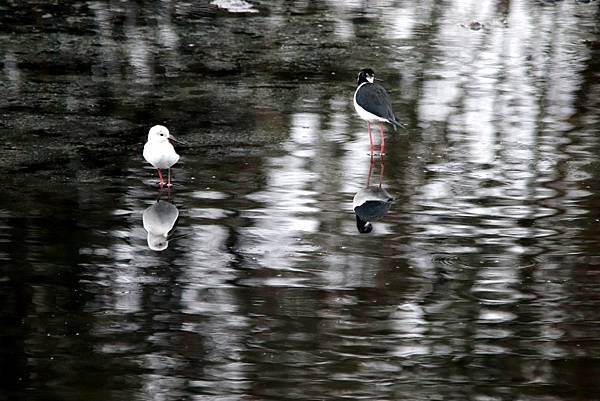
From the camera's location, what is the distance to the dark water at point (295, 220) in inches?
275

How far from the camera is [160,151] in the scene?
10.5 m

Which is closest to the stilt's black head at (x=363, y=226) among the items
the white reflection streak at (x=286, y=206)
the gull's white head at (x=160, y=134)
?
the white reflection streak at (x=286, y=206)

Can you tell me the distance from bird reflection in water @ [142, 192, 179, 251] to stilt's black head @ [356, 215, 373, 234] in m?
1.49

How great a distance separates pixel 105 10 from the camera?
19.4 m

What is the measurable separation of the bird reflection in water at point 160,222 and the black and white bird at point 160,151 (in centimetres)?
43

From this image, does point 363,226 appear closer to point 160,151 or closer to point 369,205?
point 369,205

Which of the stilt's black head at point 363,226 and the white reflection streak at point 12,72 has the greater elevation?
the stilt's black head at point 363,226

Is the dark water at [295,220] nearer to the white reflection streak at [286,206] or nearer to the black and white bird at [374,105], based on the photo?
the white reflection streak at [286,206]

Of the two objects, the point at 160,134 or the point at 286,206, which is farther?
the point at 160,134

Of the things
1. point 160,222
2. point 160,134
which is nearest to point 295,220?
point 160,222

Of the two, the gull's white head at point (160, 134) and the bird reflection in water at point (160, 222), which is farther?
the gull's white head at point (160, 134)

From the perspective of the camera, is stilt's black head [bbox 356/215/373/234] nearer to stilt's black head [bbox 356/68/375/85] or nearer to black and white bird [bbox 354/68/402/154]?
black and white bird [bbox 354/68/402/154]

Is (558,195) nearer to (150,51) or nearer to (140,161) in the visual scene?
(140,161)

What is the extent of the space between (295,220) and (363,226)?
56cm
